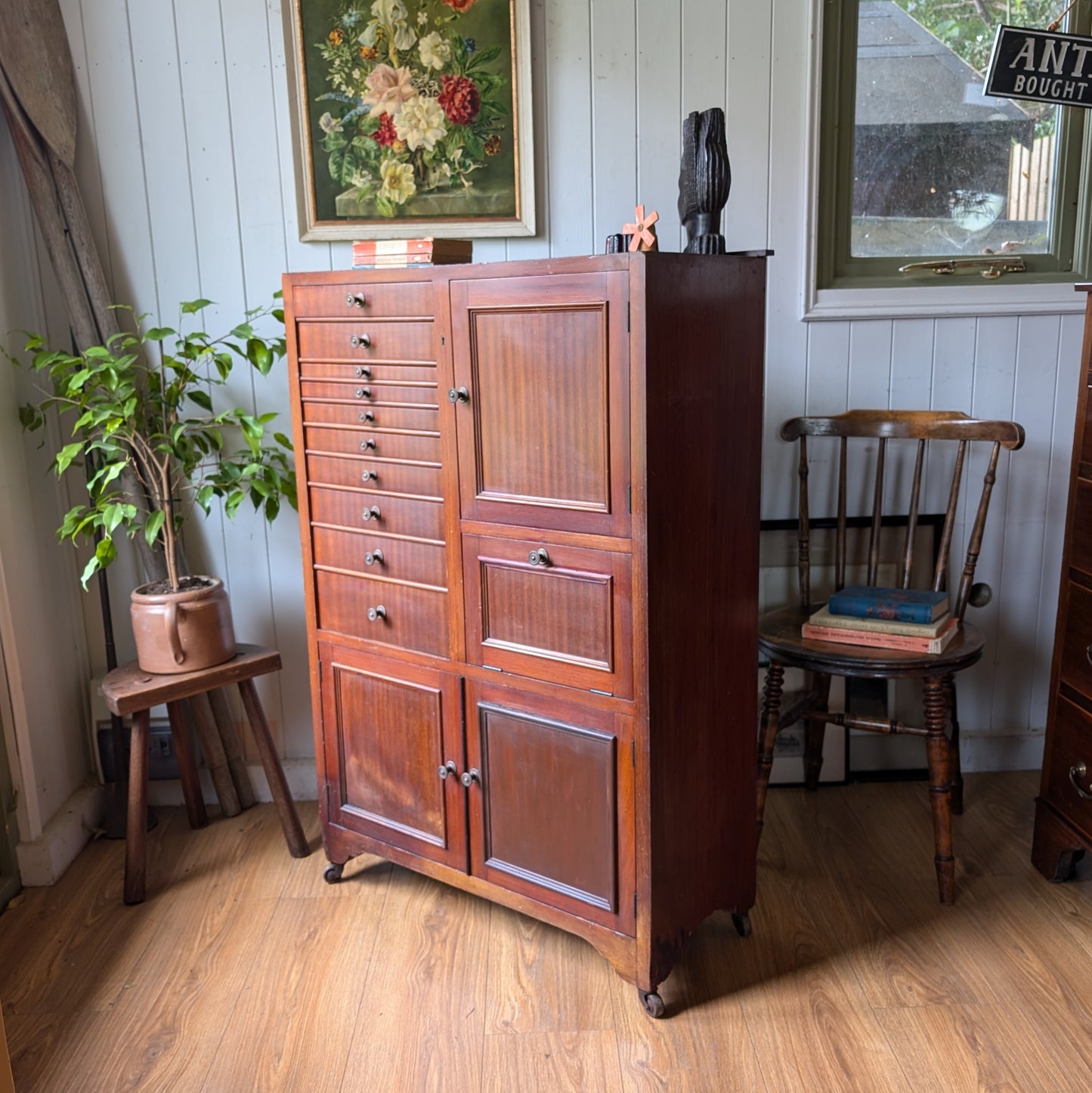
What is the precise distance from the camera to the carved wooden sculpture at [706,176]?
1.76m

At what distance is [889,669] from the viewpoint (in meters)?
2.04

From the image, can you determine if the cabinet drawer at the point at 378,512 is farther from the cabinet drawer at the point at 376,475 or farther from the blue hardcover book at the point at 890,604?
Result: the blue hardcover book at the point at 890,604

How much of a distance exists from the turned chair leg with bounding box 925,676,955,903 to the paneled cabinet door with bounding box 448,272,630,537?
0.85 m

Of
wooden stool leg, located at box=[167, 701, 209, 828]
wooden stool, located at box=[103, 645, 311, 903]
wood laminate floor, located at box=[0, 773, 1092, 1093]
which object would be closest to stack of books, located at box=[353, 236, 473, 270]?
wooden stool, located at box=[103, 645, 311, 903]

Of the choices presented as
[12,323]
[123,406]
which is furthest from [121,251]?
[123,406]

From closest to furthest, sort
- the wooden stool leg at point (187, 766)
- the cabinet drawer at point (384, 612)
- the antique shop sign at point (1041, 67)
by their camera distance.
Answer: the antique shop sign at point (1041, 67) → the cabinet drawer at point (384, 612) → the wooden stool leg at point (187, 766)

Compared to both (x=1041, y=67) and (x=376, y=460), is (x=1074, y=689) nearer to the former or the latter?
(x=1041, y=67)

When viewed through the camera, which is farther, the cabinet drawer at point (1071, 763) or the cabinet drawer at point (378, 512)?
the cabinet drawer at point (1071, 763)

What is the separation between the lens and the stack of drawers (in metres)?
1.90

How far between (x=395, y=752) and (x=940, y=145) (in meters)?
1.84

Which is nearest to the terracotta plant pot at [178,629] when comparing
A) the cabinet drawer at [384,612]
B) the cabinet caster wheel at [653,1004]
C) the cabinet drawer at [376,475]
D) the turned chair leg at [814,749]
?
the cabinet drawer at [384,612]

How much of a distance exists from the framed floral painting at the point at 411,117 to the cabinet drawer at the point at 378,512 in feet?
2.27

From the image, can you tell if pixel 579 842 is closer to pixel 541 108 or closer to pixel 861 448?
pixel 861 448

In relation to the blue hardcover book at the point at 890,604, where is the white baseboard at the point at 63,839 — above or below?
below
